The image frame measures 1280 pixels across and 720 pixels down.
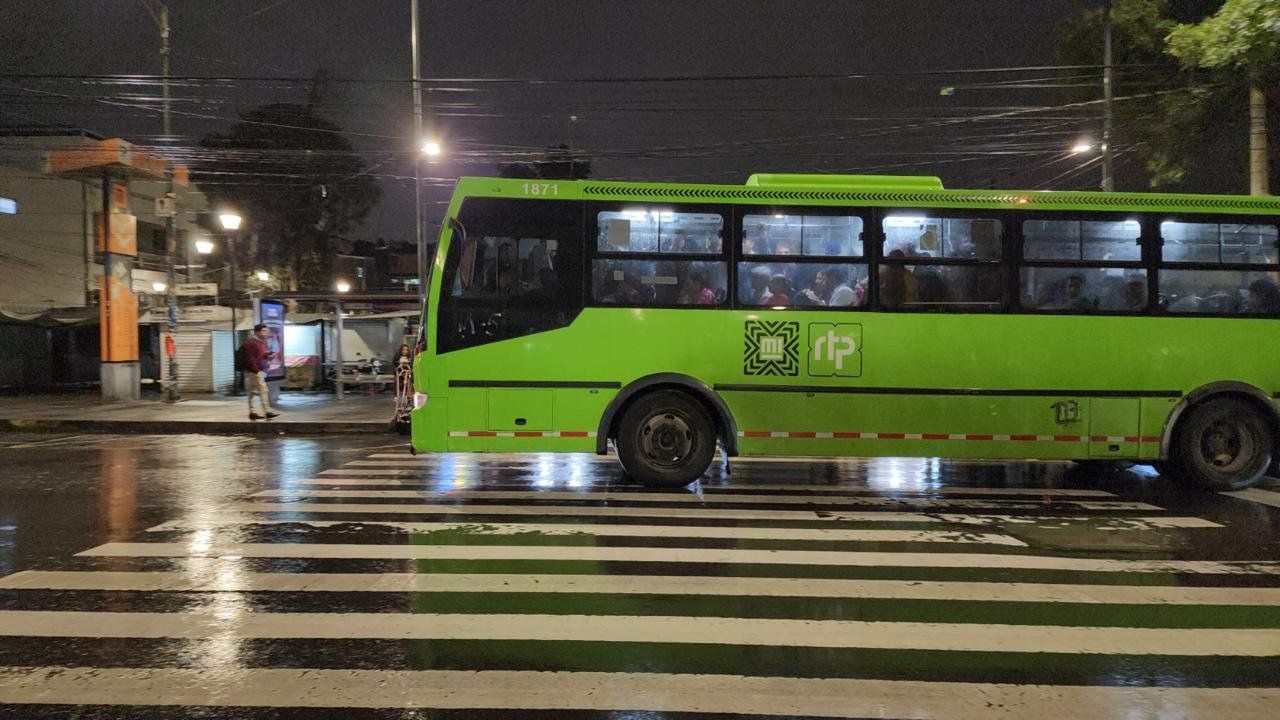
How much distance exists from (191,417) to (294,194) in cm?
2561

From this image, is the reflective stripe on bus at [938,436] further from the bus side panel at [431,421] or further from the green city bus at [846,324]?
the bus side panel at [431,421]

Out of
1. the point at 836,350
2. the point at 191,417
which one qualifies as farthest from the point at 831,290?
the point at 191,417

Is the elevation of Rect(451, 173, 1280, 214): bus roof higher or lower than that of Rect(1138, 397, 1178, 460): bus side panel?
higher

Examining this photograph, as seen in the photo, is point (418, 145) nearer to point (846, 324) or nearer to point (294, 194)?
point (846, 324)

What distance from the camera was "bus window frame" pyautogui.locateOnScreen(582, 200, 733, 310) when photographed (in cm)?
884

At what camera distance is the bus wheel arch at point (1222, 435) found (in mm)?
8984

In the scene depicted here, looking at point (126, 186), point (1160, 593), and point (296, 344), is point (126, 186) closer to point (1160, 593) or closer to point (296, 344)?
point (296, 344)

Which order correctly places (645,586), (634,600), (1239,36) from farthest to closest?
(1239,36) → (645,586) → (634,600)

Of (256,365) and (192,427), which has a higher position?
(256,365)

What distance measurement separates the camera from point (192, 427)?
1559 centimetres

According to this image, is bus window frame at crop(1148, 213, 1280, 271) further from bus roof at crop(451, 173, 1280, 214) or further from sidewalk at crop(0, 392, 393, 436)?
sidewalk at crop(0, 392, 393, 436)

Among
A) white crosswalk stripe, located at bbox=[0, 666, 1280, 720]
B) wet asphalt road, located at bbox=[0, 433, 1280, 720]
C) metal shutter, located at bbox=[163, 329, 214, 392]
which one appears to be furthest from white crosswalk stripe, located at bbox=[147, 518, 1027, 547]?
metal shutter, located at bbox=[163, 329, 214, 392]

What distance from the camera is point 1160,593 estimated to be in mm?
5434

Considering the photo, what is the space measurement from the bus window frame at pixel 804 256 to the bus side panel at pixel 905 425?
3.26 feet
